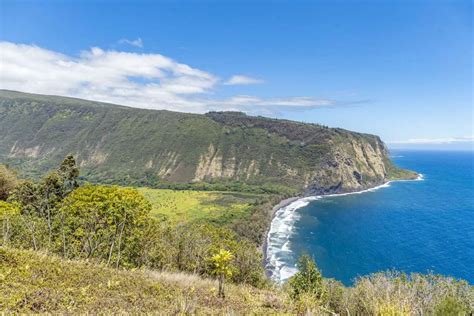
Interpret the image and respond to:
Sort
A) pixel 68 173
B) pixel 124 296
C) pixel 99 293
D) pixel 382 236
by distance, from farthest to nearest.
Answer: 1. pixel 382 236
2. pixel 68 173
3. pixel 124 296
4. pixel 99 293

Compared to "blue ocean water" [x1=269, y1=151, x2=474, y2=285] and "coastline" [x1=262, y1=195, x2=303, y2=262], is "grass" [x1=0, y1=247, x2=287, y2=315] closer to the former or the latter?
Answer: "blue ocean water" [x1=269, y1=151, x2=474, y2=285]

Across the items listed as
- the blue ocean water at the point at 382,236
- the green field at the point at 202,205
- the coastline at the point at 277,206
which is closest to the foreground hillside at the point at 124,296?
the blue ocean water at the point at 382,236

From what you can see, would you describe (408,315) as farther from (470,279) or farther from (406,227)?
(406,227)

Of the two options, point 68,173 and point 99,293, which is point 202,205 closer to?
point 68,173

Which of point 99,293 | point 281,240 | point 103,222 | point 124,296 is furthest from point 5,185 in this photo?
point 281,240

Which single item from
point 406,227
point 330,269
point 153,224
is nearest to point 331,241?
point 330,269

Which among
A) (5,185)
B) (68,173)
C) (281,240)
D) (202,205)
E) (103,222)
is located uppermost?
(68,173)
